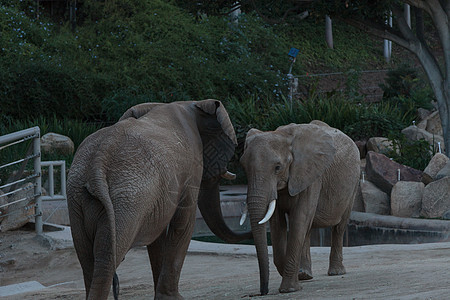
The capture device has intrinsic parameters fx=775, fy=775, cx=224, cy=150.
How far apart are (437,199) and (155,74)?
10.8 metres

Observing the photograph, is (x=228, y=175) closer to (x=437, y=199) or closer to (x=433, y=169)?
(x=437, y=199)

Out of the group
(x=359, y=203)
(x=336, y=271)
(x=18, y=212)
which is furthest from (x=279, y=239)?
(x=359, y=203)

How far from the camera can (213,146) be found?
5.87 m

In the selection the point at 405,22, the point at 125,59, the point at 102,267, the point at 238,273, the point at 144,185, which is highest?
the point at 125,59

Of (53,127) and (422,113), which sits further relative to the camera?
(422,113)

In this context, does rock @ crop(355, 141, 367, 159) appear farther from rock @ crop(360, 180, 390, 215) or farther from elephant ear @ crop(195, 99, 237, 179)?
elephant ear @ crop(195, 99, 237, 179)

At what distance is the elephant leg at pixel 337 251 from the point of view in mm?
6991

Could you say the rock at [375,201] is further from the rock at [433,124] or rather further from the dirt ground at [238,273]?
the rock at [433,124]

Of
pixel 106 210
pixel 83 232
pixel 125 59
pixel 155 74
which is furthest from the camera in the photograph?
pixel 125 59

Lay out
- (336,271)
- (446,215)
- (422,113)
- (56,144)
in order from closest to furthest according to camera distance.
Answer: (336,271) → (446,215) → (56,144) → (422,113)

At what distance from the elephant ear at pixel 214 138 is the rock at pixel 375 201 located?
21.4 feet

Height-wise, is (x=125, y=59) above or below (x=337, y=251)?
above

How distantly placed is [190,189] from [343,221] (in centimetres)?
231

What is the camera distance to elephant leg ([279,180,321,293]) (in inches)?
233
